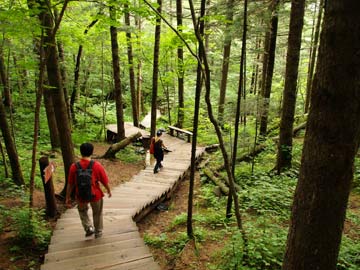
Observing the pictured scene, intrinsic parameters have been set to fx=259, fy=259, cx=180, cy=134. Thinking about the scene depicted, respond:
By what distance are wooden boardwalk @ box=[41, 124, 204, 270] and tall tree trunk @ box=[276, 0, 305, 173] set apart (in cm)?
394

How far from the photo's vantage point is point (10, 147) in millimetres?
7383

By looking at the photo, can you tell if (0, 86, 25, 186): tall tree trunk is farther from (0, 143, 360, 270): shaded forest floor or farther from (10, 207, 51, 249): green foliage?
(10, 207, 51, 249): green foliage

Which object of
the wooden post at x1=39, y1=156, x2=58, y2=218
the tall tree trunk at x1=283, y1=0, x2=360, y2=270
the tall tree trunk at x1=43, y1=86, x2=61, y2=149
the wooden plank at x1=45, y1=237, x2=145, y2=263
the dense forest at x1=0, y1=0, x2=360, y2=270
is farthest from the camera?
the tall tree trunk at x1=43, y1=86, x2=61, y2=149

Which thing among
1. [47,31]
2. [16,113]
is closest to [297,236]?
[47,31]

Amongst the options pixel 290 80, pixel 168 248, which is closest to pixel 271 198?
pixel 168 248

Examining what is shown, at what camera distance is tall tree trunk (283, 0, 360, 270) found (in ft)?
6.74

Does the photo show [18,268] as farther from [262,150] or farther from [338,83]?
[262,150]

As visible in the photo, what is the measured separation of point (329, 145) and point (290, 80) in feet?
21.5

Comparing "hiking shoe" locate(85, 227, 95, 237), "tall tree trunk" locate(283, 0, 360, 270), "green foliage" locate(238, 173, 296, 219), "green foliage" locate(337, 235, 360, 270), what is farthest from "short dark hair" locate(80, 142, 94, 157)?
"green foliage" locate(337, 235, 360, 270)

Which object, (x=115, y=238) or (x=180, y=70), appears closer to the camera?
(x=115, y=238)

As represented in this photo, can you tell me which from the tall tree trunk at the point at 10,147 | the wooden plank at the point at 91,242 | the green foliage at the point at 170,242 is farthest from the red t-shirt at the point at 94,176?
the tall tree trunk at the point at 10,147

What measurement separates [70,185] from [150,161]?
22.6ft

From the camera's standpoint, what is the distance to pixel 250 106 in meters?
8.11

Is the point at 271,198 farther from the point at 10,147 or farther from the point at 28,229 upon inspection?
the point at 10,147
